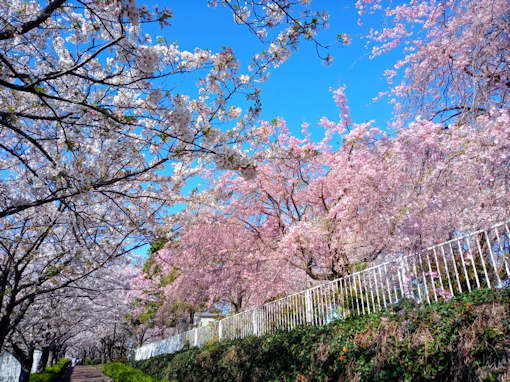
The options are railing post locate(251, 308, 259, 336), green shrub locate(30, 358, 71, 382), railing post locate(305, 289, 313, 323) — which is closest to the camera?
railing post locate(305, 289, 313, 323)

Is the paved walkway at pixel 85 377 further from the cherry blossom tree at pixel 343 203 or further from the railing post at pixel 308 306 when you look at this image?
the railing post at pixel 308 306

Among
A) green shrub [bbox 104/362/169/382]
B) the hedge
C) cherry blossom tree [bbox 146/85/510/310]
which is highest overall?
cherry blossom tree [bbox 146/85/510/310]

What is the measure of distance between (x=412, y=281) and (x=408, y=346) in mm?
1503

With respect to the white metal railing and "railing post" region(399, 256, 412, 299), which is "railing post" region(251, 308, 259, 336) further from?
"railing post" region(399, 256, 412, 299)

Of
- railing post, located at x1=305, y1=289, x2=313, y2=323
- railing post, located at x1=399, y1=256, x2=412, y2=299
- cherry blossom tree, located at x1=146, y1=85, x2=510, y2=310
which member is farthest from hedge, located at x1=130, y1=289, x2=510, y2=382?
cherry blossom tree, located at x1=146, y1=85, x2=510, y2=310

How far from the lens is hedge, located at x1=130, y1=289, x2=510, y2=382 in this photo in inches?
133

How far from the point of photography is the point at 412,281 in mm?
5328

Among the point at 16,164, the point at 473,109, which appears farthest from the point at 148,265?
the point at 473,109

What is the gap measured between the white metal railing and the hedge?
1.59ft

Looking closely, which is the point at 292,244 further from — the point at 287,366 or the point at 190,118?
the point at 190,118

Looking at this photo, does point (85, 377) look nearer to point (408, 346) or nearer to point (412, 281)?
point (412, 281)

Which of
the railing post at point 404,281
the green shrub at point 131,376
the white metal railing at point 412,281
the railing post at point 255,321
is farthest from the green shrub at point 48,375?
the railing post at point 404,281

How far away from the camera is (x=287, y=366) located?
6527 millimetres

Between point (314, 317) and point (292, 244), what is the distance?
80.7 inches
